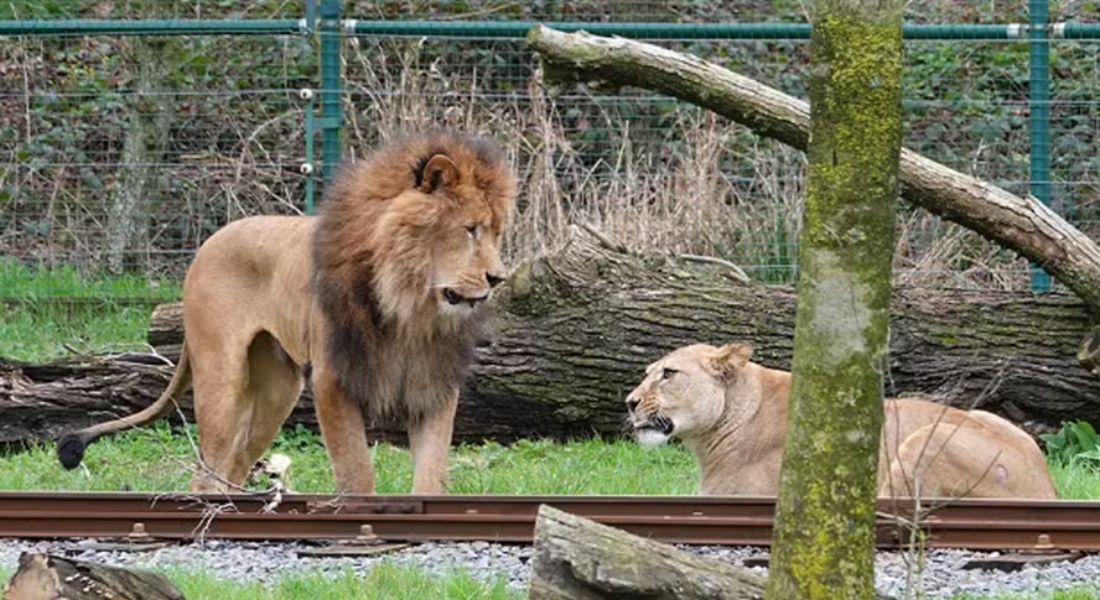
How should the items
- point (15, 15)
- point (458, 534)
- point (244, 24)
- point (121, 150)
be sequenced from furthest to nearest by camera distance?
point (15, 15), point (121, 150), point (244, 24), point (458, 534)

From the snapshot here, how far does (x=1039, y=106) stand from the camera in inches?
485

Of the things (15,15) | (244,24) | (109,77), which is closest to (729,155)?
(244,24)

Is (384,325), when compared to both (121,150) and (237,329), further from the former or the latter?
(121,150)

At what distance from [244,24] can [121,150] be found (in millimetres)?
2812

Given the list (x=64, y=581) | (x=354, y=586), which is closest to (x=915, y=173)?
(x=354, y=586)

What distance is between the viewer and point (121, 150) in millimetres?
15039

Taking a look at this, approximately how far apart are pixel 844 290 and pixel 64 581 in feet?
6.67

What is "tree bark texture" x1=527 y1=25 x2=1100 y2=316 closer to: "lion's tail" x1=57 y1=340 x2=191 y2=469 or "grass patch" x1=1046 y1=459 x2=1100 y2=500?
"grass patch" x1=1046 y1=459 x2=1100 y2=500

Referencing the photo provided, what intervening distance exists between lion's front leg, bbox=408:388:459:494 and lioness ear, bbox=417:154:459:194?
923 millimetres

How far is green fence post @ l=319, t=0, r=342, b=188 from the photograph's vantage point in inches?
493

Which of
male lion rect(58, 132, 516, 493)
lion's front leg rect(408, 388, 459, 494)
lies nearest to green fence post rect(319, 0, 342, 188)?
male lion rect(58, 132, 516, 493)

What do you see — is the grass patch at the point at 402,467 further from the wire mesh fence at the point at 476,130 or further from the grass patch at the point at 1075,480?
the wire mesh fence at the point at 476,130

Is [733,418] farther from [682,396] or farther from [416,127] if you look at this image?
[416,127]

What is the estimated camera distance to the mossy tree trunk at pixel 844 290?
13.8 ft
